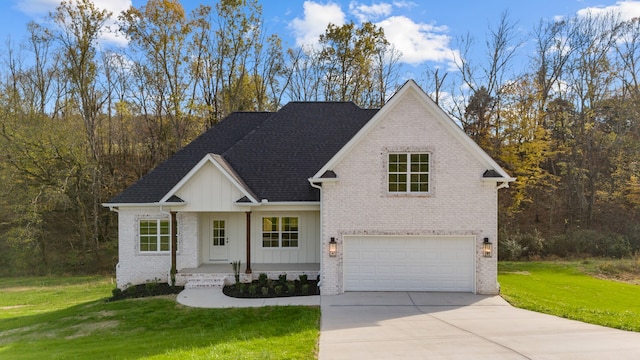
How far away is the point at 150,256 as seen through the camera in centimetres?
1502

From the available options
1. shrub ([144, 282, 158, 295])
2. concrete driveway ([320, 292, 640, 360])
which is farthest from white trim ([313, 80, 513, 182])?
shrub ([144, 282, 158, 295])

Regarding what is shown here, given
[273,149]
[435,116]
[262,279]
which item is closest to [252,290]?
[262,279]

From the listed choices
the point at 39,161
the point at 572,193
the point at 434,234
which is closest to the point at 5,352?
the point at 434,234

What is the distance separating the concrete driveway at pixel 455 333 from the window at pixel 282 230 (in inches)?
174

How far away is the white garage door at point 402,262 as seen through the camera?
1271 cm

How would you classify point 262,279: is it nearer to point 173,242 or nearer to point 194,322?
point 194,322

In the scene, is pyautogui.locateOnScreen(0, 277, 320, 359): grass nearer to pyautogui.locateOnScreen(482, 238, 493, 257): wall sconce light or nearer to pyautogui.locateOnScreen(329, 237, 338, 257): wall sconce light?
pyautogui.locateOnScreen(329, 237, 338, 257): wall sconce light

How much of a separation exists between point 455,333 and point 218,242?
10.7 metres

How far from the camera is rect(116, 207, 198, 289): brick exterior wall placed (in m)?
15.0

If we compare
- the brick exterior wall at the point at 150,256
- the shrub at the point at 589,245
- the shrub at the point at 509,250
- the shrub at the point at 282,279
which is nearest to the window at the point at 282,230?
the shrub at the point at 282,279

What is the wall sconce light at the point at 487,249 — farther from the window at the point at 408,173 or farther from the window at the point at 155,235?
the window at the point at 155,235

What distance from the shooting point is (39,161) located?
23.8m

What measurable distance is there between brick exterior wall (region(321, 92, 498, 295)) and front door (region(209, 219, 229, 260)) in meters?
5.37

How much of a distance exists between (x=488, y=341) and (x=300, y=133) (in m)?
12.0
